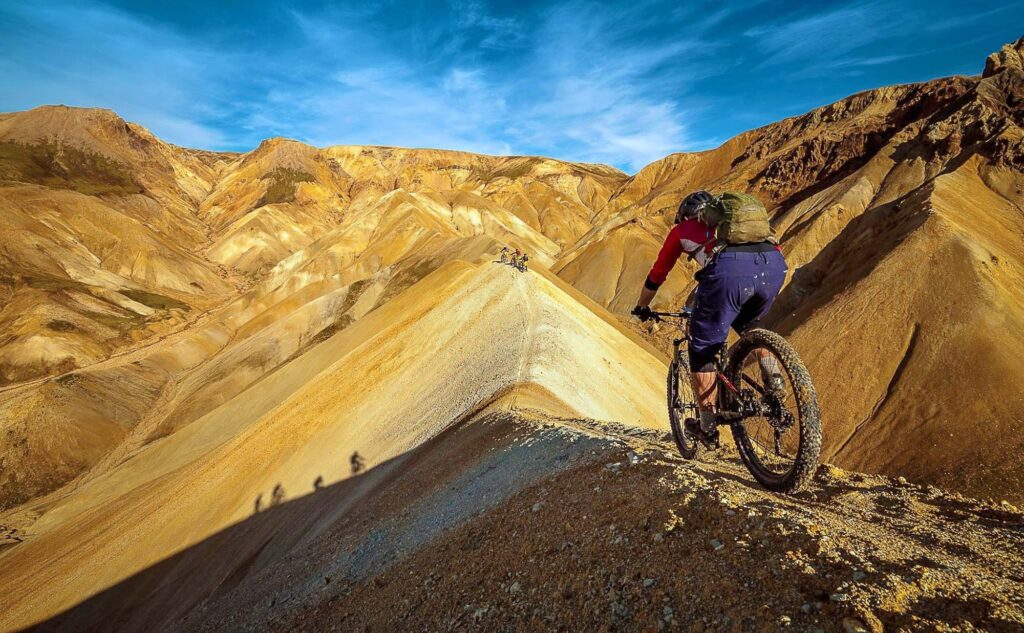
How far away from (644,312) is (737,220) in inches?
65.7

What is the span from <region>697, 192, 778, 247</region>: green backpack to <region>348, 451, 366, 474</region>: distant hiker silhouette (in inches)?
546

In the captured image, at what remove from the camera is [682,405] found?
19.5 feet

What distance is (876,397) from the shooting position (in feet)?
70.6

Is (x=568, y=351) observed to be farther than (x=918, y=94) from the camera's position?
No

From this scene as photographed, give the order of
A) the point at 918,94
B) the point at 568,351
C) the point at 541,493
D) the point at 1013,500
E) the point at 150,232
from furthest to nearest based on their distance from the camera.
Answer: the point at 150,232 → the point at 918,94 → the point at 568,351 → the point at 1013,500 → the point at 541,493

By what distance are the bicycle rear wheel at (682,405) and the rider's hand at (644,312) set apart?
53cm

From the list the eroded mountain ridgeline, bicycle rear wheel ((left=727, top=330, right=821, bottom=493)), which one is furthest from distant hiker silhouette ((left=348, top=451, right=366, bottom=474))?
bicycle rear wheel ((left=727, top=330, right=821, bottom=493))

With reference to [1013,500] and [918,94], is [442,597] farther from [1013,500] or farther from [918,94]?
[918,94]

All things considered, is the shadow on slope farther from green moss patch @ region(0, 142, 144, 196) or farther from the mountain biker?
green moss patch @ region(0, 142, 144, 196)

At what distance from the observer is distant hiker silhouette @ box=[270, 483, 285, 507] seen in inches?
637

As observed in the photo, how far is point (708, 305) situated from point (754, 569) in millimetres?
2348

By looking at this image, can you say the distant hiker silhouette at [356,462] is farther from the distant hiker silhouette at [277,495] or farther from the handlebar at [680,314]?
the handlebar at [680,314]

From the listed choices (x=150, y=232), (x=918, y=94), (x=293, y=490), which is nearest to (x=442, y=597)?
(x=293, y=490)

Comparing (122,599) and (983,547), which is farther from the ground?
(983,547)
